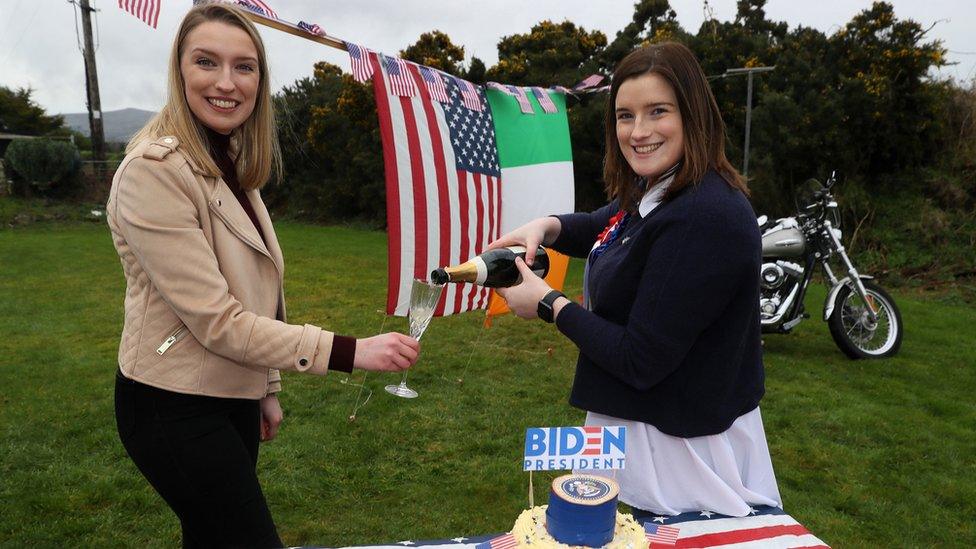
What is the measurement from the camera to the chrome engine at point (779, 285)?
612 cm

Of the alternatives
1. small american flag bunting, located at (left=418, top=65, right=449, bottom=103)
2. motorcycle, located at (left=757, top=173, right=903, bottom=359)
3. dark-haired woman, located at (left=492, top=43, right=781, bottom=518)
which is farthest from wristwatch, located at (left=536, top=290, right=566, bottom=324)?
motorcycle, located at (left=757, top=173, right=903, bottom=359)

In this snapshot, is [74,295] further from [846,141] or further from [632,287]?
[846,141]

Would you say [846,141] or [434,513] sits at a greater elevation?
[846,141]

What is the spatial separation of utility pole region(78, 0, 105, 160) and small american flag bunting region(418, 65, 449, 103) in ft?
74.5

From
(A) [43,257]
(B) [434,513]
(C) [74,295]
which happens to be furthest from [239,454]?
(A) [43,257]

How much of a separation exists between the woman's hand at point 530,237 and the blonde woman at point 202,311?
53 centimetres

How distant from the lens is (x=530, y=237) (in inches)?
83.5

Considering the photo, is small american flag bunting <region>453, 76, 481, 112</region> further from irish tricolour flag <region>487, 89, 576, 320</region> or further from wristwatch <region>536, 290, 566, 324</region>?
wristwatch <region>536, 290, 566, 324</region>

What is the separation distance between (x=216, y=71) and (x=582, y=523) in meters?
1.36

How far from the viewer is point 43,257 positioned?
41.7 feet

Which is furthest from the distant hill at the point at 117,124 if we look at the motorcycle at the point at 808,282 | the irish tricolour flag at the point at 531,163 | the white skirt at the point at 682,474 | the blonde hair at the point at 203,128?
the motorcycle at the point at 808,282

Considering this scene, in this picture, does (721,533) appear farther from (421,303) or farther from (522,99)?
(522,99)

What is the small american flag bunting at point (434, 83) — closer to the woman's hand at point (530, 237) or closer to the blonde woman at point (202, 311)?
the woman's hand at point (530, 237)

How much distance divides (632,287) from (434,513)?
7.97ft
